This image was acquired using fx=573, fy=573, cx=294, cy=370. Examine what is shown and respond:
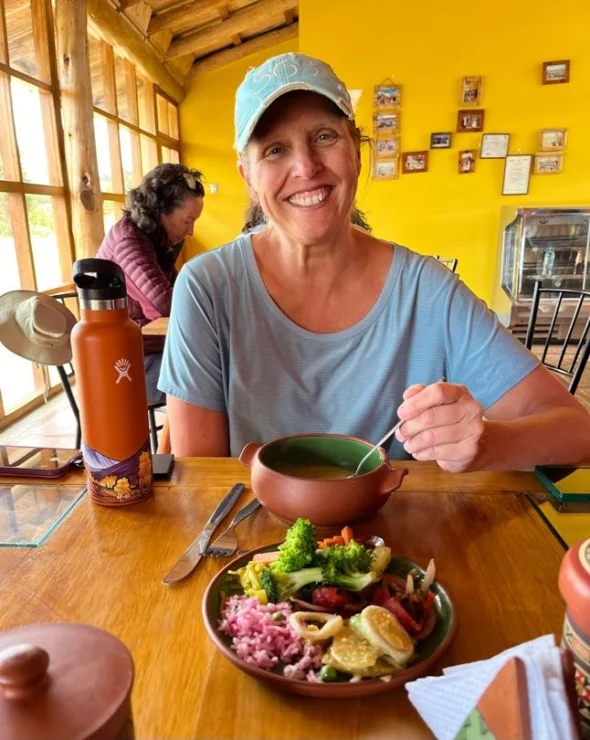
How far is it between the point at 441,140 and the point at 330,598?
5276mm

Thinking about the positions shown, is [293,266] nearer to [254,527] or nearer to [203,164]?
[254,527]

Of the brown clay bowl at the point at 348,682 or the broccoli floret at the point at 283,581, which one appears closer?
the brown clay bowl at the point at 348,682

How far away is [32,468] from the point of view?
1.00 meters

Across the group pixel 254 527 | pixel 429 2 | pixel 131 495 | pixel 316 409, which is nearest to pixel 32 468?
pixel 131 495

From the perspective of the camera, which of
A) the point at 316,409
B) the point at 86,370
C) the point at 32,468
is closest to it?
the point at 86,370

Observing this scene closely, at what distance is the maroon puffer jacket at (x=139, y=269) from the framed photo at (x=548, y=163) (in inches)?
150

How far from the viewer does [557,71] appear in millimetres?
4973

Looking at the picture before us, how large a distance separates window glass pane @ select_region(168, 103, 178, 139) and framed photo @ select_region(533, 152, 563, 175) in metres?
4.78

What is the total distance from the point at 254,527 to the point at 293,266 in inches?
26.3

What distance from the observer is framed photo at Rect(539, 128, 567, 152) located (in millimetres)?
5093

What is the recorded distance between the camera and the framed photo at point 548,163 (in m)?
5.16

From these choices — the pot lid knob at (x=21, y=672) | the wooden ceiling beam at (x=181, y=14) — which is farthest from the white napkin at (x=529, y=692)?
the wooden ceiling beam at (x=181, y=14)

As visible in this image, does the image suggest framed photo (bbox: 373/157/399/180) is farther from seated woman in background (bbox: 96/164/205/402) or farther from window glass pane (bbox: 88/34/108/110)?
window glass pane (bbox: 88/34/108/110)

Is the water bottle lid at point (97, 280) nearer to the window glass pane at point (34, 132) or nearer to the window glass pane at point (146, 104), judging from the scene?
the window glass pane at point (34, 132)
